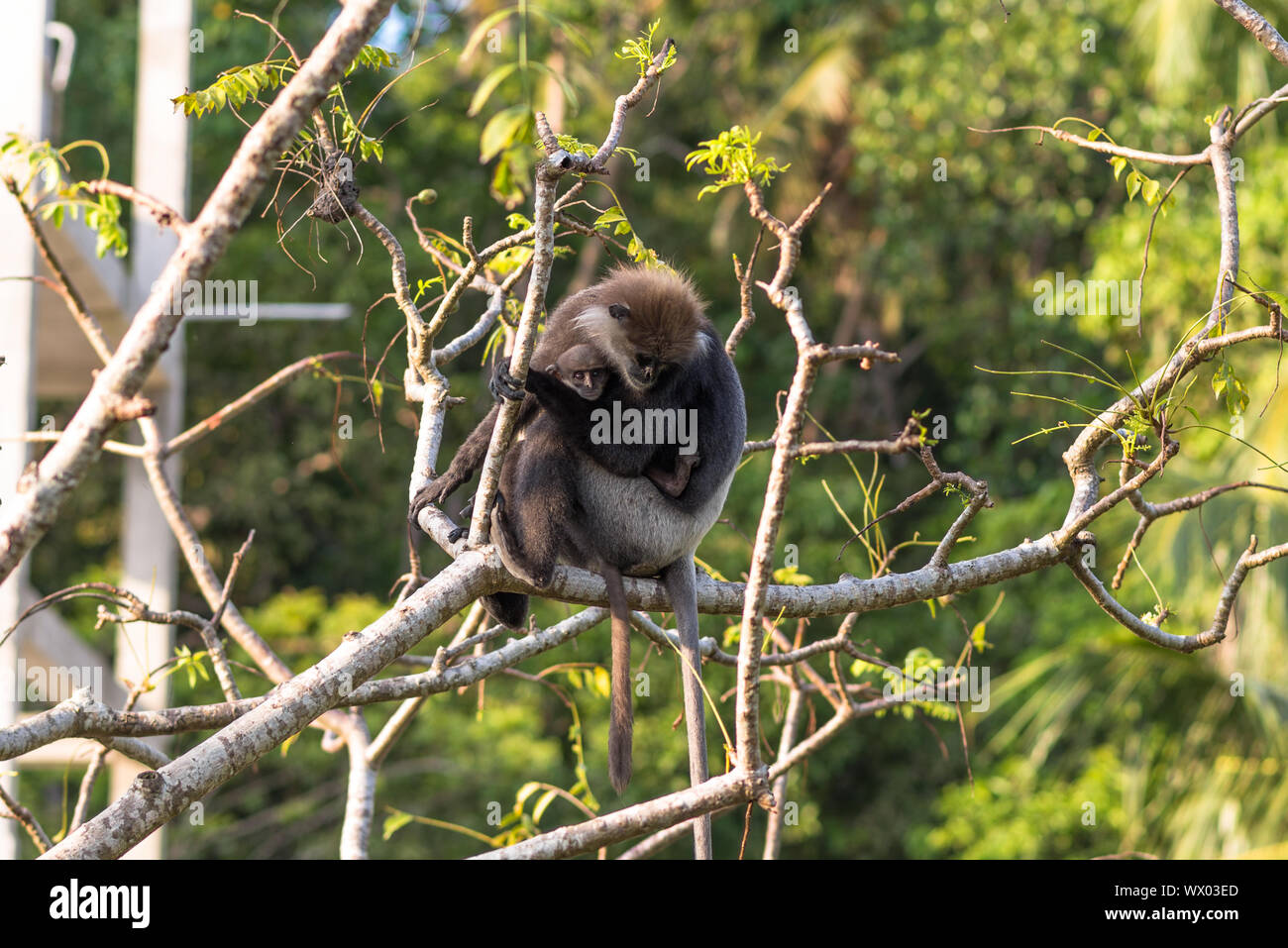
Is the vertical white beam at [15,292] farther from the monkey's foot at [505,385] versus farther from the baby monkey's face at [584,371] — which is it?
the monkey's foot at [505,385]

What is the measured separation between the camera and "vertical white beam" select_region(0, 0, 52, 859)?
5.79 meters

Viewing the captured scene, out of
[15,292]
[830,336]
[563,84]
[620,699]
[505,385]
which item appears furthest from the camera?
[830,336]

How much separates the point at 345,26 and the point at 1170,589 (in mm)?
6809

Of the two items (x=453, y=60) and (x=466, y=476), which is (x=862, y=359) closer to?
(x=466, y=476)

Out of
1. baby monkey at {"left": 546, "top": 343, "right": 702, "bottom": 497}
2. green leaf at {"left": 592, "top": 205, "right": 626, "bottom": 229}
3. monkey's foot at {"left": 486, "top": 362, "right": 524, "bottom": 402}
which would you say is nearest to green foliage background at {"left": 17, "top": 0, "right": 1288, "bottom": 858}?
baby monkey at {"left": 546, "top": 343, "right": 702, "bottom": 497}

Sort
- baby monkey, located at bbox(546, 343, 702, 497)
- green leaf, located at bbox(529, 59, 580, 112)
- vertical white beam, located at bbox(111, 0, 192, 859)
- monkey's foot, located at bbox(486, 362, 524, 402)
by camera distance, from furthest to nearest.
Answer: vertical white beam, located at bbox(111, 0, 192, 859), baby monkey, located at bbox(546, 343, 702, 497), monkey's foot, located at bbox(486, 362, 524, 402), green leaf, located at bbox(529, 59, 580, 112)

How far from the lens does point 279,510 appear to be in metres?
13.1

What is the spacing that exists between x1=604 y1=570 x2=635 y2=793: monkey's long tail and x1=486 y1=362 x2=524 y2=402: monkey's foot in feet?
1.99

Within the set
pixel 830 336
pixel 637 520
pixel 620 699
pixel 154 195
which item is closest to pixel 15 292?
pixel 154 195

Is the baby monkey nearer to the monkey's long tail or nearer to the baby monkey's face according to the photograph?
the baby monkey's face

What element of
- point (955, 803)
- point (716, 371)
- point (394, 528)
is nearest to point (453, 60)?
point (394, 528)

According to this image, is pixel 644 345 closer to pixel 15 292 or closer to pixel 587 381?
pixel 587 381

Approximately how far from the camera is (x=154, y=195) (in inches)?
308

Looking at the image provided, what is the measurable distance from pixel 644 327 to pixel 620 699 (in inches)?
39.1
